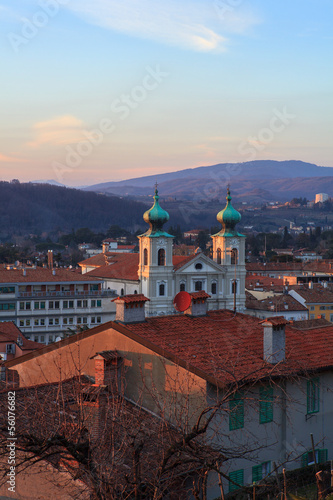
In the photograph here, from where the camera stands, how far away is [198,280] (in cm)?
6969

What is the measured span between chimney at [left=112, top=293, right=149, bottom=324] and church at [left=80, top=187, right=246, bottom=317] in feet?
165

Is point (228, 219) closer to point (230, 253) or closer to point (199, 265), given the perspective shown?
point (230, 253)

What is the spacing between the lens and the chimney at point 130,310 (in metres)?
15.2

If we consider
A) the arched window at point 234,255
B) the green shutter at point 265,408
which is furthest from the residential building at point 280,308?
the green shutter at point 265,408

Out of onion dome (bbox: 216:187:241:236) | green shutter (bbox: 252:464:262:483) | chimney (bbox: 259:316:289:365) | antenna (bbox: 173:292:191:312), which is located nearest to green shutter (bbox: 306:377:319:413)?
chimney (bbox: 259:316:289:365)

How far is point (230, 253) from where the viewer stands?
2862 inches

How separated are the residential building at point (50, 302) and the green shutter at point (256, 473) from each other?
39.8 m

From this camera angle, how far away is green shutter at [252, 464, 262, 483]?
44.2ft

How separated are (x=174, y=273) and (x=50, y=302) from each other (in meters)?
15.5

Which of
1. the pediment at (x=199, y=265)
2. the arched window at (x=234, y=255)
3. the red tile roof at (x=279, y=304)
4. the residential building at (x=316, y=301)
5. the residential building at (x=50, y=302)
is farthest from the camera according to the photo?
the arched window at (x=234, y=255)

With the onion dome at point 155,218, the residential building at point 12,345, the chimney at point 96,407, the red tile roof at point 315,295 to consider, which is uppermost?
the onion dome at point 155,218

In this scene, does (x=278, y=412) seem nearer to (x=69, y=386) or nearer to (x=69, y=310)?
(x=69, y=386)

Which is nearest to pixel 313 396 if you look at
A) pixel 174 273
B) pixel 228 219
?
pixel 174 273

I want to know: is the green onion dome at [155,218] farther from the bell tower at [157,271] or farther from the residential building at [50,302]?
the residential building at [50,302]
